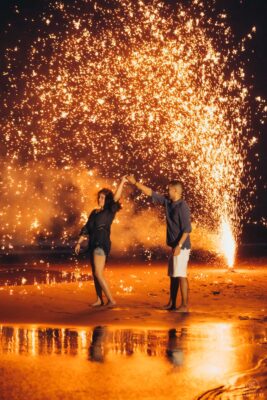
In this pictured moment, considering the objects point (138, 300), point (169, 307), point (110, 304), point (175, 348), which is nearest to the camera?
point (175, 348)

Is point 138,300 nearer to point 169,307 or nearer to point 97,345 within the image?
point 169,307

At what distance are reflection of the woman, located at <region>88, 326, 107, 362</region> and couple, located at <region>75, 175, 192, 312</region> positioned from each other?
2079mm

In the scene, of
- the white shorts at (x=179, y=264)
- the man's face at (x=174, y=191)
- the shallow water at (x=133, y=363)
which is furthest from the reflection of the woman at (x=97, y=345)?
Result: the man's face at (x=174, y=191)

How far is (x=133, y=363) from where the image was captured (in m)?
7.58

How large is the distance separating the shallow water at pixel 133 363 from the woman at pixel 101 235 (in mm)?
2317

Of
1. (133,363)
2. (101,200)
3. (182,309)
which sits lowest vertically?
(133,363)

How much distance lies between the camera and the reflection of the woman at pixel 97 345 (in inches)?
309

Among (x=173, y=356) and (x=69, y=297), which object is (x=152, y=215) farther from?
(x=173, y=356)

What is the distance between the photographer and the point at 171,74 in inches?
1034

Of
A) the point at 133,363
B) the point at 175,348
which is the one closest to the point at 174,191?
the point at 175,348

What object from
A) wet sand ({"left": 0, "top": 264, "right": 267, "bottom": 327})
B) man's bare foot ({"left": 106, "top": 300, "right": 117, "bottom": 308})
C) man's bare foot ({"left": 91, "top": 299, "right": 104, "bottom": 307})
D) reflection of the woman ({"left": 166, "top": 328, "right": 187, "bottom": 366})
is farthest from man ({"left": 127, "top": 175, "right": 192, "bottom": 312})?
reflection of the woman ({"left": 166, "top": 328, "right": 187, "bottom": 366})

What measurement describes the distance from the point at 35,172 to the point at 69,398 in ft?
103

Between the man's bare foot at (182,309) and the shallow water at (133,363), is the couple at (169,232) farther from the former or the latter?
the shallow water at (133,363)

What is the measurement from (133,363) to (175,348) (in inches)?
34.0
